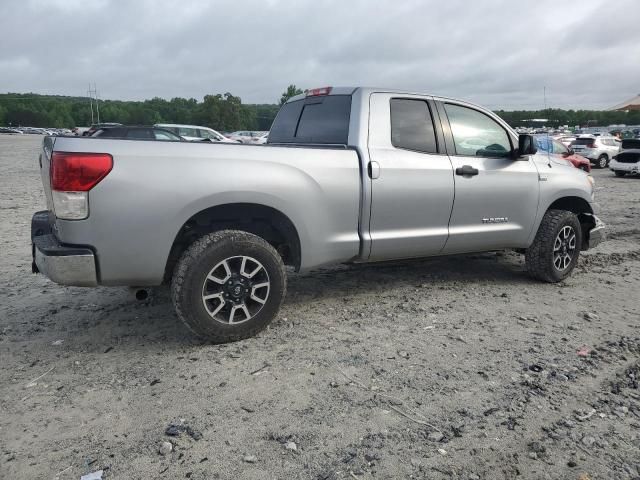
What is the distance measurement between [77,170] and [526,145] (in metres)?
3.97

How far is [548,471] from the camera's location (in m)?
2.46

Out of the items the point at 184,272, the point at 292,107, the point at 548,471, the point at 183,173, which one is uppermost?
the point at 292,107

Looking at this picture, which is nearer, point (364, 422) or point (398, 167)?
point (364, 422)

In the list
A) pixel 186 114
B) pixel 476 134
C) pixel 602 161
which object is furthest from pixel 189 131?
pixel 186 114

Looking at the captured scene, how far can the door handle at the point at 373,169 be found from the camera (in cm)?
420

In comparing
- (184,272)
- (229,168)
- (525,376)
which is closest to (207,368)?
(184,272)

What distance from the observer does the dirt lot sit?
2.53 metres

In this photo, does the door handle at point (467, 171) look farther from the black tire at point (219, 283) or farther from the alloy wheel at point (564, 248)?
the black tire at point (219, 283)

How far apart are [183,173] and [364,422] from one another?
1950mm

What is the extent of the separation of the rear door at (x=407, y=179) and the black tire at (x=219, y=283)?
96cm

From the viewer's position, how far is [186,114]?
101 m

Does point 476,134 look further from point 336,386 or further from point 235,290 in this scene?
point 336,386

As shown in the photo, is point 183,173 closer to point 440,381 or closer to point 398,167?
point 398,167

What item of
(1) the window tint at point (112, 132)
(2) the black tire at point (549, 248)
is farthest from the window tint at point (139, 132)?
(2) the black tire at point (549, 248)
